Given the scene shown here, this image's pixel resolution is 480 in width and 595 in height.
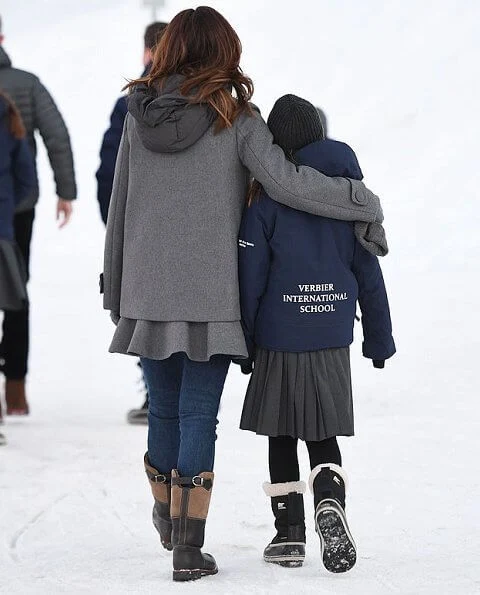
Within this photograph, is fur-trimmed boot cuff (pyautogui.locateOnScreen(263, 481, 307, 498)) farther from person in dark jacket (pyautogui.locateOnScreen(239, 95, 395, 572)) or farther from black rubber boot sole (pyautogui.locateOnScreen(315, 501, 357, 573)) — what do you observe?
black rubber boot sole (pyautogui.locateOnScreen(315, 501, 357, 573))

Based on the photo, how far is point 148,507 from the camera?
5305 mm

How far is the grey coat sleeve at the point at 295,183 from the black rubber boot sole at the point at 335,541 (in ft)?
2.67

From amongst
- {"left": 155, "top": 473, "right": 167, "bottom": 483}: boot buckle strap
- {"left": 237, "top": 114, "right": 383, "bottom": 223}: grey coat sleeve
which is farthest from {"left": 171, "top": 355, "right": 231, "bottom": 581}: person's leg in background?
{"left": 237, "top": 114, "right": 383, "bottom": 223}: grey coat sleeve

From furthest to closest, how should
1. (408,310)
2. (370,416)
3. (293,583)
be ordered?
1. (408,310)
2. (370,416)
3. (293,583)

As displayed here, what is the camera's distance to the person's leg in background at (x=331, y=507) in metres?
3.90

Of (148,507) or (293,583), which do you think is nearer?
(293,583)

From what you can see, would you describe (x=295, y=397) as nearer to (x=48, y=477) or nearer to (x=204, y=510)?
(x=204, y=510)

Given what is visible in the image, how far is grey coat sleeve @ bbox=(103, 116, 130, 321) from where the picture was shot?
4.27 meters

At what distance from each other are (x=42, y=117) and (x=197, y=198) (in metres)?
3.39

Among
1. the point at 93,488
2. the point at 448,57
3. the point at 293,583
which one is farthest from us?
the point at 448,57

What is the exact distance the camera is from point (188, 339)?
409cm

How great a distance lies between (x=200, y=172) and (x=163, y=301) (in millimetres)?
375

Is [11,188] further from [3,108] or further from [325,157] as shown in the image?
[325,157]

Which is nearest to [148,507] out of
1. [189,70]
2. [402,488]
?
[402,488]
